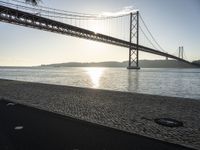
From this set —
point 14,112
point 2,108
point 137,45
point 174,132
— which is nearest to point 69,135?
point 174,132

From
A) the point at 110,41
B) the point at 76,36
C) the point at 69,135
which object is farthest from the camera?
the point at 110,41

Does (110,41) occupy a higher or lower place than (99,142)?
higher

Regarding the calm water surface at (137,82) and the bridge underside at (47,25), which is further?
the bridge underside at (47,25)

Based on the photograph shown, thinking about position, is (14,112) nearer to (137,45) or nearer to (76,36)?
(76,36)

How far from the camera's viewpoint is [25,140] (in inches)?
196

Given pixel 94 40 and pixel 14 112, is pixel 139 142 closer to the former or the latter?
pixel 14 112

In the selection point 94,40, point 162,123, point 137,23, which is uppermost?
point 137,23

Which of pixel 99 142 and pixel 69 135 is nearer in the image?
pixel 99 142

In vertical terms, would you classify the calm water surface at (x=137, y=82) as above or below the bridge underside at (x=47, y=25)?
below

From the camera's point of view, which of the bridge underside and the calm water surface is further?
the bridge underside

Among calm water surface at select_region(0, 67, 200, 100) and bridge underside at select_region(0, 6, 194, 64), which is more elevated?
bridge underside at select_region(0, 6, 194, 64)

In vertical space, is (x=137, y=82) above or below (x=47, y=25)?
below

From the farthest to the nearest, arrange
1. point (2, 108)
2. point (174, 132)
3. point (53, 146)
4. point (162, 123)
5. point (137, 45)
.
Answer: point (137, 45), point (2, 108), point (162, 123), point (174, 132), point (53, 146)

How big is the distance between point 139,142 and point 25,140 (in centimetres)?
246
